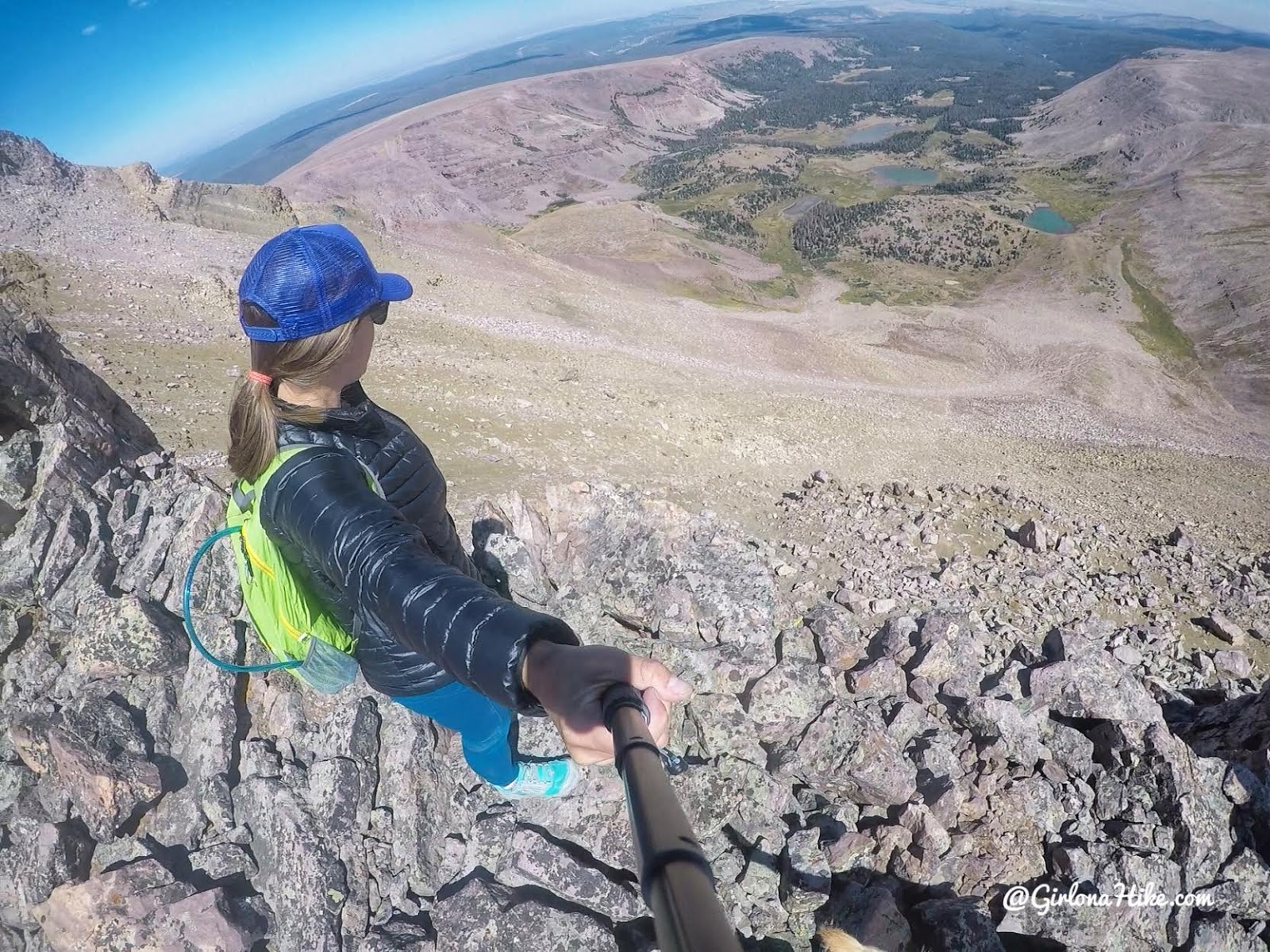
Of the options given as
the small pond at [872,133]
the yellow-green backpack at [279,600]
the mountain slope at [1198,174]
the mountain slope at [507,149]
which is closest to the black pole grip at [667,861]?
the yellow-green backpack at [279,600]

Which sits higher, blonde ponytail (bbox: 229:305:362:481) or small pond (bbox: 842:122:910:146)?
small pond (bbox: 842:122:910:146)

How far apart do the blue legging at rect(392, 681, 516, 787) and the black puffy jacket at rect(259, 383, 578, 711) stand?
0.11m

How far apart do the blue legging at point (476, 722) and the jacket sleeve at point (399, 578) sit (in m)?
1.12

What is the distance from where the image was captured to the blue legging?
9.76ft

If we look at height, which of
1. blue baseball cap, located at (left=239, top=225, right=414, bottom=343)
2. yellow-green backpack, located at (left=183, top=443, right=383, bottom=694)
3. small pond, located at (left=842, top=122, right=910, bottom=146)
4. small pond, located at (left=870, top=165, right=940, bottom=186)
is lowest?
yellow-green backpack, located at (left=183, top=443, right=383, bottom=694)

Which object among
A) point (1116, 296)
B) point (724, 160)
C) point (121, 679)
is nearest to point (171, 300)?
point (121, 679)

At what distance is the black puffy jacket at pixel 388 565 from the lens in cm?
160

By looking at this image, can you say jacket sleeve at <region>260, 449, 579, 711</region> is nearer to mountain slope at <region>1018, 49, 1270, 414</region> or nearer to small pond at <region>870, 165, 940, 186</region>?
mountain slope at <region>1018, 49, 1270, 414</region>

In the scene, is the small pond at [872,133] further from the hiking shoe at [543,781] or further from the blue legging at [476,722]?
the blue legging at [476,722]

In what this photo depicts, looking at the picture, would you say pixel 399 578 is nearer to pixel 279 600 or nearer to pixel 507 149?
pixel 279 600

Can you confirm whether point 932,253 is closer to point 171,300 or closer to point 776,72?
point 171,300

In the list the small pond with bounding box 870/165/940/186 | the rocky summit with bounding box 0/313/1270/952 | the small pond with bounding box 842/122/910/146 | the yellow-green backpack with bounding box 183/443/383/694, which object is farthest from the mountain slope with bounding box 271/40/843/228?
the small pond with bounding box 870/165/940/186

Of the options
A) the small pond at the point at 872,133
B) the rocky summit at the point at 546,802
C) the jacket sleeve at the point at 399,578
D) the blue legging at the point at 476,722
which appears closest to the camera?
the jacket sleeve at the point at 399,578

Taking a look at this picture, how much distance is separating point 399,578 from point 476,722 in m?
1.64
